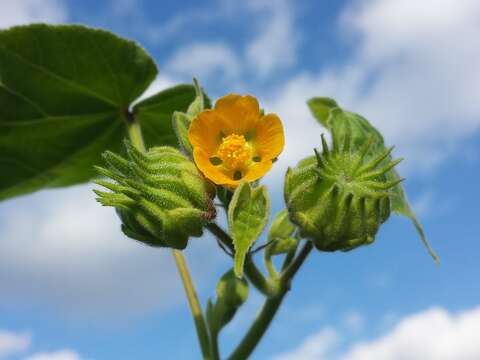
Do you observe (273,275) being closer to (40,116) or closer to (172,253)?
(172,253)

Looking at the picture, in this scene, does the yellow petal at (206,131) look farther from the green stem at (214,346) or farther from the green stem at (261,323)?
the green stem at (214,346)

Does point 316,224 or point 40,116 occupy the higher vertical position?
point 40,116

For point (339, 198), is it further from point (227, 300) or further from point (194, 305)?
point (194, 305)

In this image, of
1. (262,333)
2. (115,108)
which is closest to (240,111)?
(262,333)

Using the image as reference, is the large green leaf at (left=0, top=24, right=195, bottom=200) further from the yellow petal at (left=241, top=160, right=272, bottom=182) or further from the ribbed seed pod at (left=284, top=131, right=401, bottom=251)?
the ribbed seed pod at (left=284, top=131, right=401, bottom=251)

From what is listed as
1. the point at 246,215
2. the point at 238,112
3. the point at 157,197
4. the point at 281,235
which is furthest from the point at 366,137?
the point at 157,197
